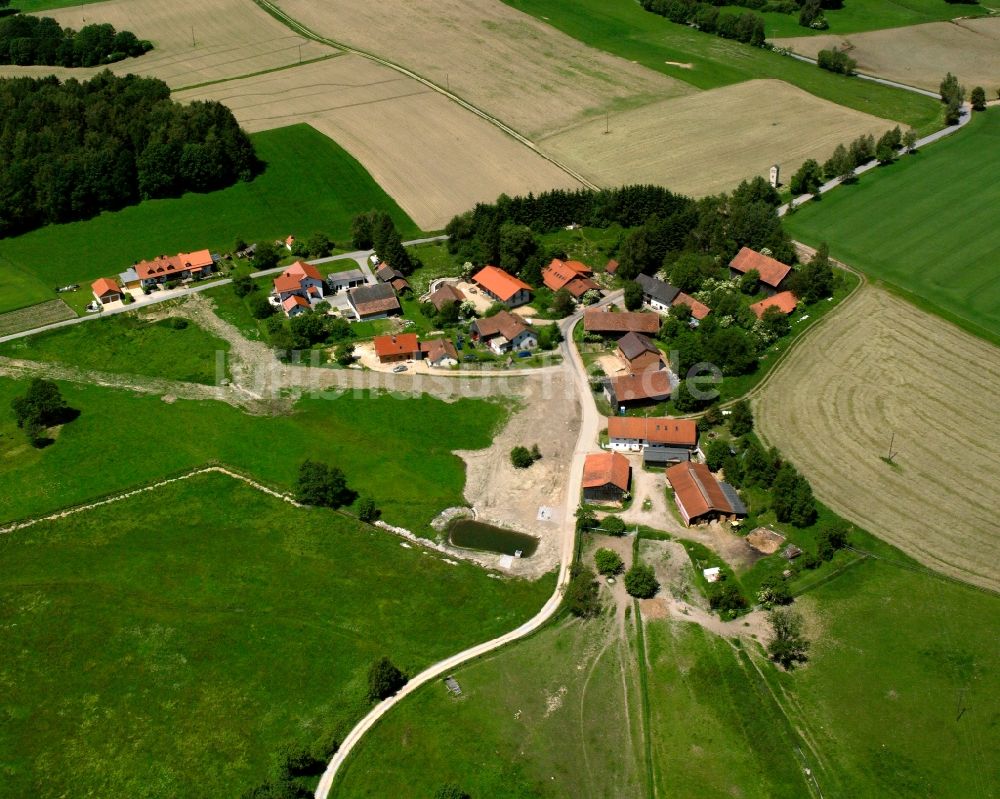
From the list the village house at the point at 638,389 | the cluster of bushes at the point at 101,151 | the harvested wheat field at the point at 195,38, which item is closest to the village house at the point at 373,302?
the village house at the point at 638,389

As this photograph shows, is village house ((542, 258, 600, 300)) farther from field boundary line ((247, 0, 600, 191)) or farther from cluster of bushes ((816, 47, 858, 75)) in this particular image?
cluster of bushes ((816, 47, 858, 75))

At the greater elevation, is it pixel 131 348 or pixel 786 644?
pixel 786 644

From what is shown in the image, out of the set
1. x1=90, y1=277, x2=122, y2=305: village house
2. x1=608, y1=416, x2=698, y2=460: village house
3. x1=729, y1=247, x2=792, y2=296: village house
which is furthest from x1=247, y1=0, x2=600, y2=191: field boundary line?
x1=90, y1=277, x2=122, y2=305: village house

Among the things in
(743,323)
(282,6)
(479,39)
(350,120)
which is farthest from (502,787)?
(282,6)

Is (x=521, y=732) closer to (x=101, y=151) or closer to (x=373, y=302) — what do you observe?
(x=373, y=302)

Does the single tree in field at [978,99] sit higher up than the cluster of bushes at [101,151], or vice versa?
the single tree in field at [978,99]

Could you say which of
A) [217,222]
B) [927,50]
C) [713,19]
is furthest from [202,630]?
[927,50]

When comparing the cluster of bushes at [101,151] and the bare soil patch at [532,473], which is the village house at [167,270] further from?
the bare soil patch at [532,473]
